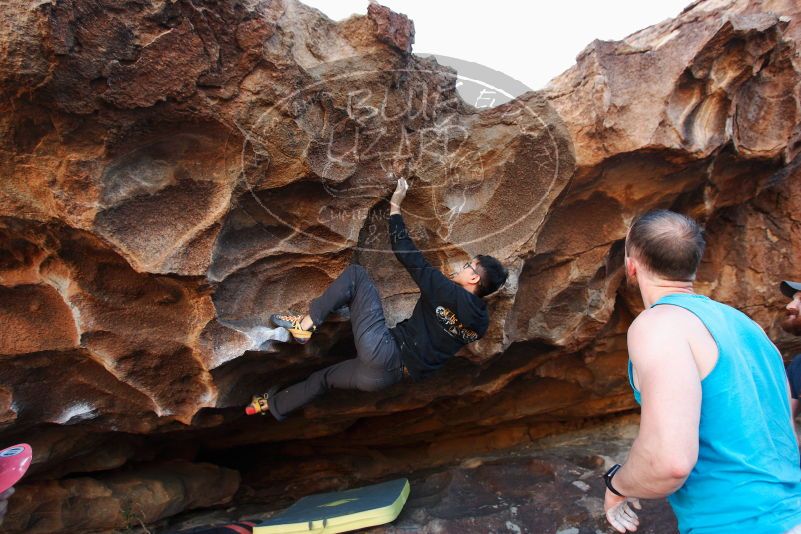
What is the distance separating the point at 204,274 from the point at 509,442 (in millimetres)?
3031

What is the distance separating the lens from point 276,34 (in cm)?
209

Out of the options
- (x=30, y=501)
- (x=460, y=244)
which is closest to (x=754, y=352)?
(x=460, y=244)

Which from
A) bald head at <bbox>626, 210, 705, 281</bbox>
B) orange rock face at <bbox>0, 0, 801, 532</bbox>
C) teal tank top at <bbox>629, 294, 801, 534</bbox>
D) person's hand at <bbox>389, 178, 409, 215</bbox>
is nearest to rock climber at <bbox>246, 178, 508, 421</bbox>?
person's hand at <bbox>389, 178, 409, 215</bbox>

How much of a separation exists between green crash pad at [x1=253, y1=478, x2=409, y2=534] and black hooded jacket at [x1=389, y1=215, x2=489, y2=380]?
73cm

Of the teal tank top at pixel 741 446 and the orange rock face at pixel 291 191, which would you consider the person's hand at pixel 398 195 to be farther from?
the teal tank top at pixel 741 446

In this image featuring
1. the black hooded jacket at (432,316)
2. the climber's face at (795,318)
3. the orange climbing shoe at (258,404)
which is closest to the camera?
the black hooded jacket at (432,316)

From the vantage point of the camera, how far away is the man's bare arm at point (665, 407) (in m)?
1.15

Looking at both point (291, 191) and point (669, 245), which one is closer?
point (669, 245)

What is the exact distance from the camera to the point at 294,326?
2500mm

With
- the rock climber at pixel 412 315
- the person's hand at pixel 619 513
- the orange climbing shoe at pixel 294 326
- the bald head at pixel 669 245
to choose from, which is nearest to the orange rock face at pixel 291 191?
the orange climbing shoe at pixel 294 326

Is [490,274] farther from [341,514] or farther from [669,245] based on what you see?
[341,514]

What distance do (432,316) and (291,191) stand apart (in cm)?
86

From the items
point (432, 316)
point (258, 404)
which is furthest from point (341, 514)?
point (432, 316)

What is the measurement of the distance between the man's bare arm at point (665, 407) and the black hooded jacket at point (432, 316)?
1.21 metres
